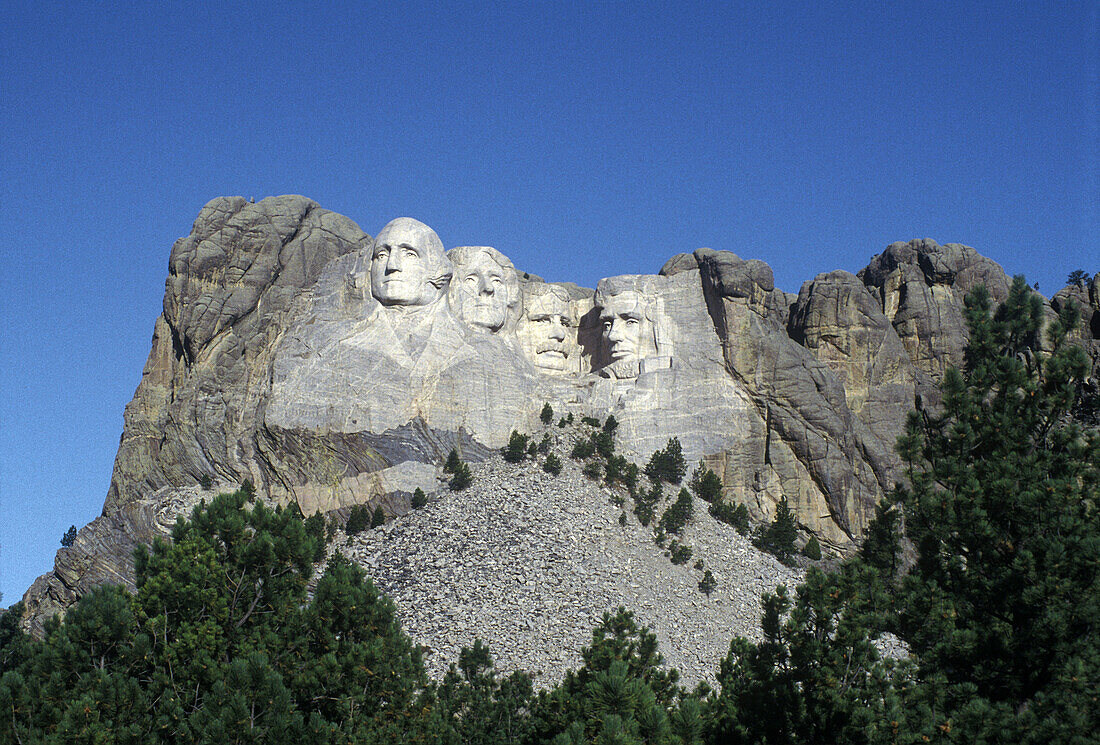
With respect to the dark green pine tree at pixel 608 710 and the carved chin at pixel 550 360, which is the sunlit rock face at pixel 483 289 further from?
the dark green pine tree at pixel 608 710

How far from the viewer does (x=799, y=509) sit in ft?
192

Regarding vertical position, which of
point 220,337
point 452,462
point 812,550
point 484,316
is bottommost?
point 812,550

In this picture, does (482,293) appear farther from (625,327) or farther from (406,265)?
(625,327)

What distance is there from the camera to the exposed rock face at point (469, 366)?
5606 cm

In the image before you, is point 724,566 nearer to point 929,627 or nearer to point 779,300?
point 779,300

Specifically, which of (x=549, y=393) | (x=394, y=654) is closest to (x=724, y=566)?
(x=549, y=393)

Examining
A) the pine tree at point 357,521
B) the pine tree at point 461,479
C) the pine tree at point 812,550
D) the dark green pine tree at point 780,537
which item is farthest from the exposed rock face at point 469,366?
the dark green pine tree at point 780,537

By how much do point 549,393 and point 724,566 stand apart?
40.8 feet

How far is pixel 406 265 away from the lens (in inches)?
2366

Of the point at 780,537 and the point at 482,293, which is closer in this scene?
the point at 780,537

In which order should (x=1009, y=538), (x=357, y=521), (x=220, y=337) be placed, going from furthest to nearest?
(x=220, y=337)
(x=357, y=521)
(x=1009, y=538)

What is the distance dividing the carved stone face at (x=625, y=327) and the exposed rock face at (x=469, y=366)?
0.30 ft

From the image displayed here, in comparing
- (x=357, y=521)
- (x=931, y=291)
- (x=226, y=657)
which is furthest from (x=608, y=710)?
(x=931, y=291)

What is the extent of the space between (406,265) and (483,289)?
431 cm
